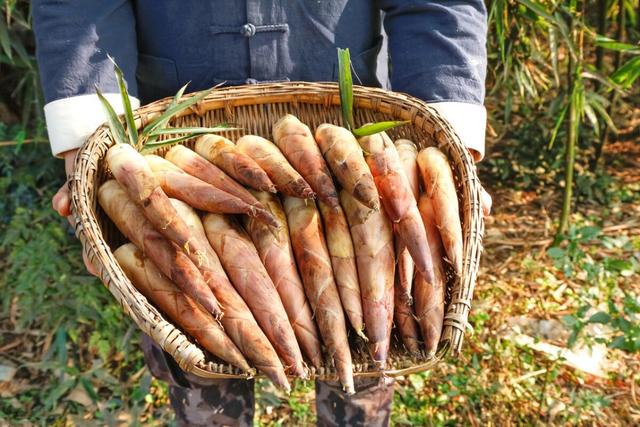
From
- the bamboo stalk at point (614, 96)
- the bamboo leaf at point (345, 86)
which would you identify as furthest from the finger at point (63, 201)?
the bamboo stalk at point (614, 96)

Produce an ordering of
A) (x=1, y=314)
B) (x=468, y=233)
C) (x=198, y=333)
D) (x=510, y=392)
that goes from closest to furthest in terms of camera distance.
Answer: (x=198, y=333), (x=468, y=233), (x=510, y=392), (x=1, y=314)

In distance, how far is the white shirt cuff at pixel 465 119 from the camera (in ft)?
4.47

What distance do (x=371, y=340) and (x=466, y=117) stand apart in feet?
1.74

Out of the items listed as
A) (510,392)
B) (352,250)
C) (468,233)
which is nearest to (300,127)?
(352,250)

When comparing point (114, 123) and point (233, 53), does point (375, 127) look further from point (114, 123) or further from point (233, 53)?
point (114, 123)

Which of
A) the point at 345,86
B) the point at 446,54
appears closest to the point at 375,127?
the point at 345,86

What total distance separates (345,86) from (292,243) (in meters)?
0.34

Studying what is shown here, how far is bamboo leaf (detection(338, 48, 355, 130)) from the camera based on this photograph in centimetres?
130

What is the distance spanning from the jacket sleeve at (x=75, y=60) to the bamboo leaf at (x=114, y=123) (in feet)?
0.20

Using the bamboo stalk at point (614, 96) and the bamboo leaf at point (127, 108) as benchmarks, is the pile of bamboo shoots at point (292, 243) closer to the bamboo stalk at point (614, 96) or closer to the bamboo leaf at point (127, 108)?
the bamboo leaf at point (127, 108)

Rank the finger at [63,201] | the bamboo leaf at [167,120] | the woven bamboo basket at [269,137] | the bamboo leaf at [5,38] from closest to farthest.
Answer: the woven bamboo basket at [269,137]
the finger at [63,201]
the bamboo leaf at [167,120]
the bamboo leaf at [5,38]

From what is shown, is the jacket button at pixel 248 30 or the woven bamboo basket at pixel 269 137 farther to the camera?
the jacket button at pixel 248 30

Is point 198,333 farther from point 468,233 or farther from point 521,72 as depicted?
point 521,72

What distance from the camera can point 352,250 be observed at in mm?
1215
